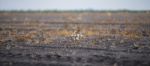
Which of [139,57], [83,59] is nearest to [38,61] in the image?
[83,59]

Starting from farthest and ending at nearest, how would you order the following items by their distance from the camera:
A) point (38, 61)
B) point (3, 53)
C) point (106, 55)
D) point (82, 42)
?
point (82, 42), point (3, 53), point (106, 55), point (38, 61)

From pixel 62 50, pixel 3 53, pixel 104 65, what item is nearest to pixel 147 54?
pixel 104 65

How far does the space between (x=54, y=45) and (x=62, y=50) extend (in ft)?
4.79

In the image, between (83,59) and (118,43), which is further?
(118,43)

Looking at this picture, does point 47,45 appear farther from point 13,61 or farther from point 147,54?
point 147,54

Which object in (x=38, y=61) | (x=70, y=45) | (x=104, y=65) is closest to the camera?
(x=104, y=65)

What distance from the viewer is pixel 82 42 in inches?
562

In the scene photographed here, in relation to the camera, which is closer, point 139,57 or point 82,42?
point 139,57

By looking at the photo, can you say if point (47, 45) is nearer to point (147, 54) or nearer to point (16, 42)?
point (16, 42)

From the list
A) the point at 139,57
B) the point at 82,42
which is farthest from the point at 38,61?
the point at 82,42

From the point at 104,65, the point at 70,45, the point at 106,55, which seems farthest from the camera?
the point at 70,45

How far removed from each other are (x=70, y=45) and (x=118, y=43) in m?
2.14

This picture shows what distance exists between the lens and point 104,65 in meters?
A: 9.31

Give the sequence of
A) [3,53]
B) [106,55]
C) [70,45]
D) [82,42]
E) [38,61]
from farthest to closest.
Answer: [82,42], [70,45], [3,53], [106,55], [38,61]
